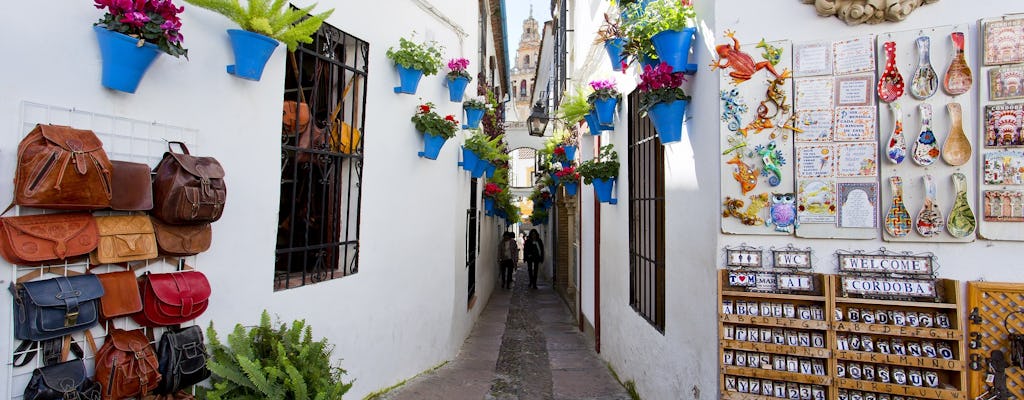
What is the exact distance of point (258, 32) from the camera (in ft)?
10.9

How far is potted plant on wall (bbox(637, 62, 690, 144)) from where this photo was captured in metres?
3.99

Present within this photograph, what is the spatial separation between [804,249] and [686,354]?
1.29 m

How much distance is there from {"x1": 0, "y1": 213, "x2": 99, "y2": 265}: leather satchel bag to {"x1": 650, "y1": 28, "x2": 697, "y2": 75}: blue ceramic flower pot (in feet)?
12.6

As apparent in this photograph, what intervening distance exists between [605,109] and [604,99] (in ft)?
0.47

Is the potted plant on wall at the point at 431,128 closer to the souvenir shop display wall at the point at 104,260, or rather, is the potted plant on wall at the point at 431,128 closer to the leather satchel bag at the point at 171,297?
the souvenir shop display wall at the point at 104,260

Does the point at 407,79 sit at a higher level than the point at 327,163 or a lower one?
higher

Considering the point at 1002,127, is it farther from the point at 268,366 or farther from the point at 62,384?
the point at 62,384

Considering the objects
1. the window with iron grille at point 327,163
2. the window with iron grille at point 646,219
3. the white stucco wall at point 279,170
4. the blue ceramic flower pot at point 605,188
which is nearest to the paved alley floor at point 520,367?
the white stucco wall at point 279,170

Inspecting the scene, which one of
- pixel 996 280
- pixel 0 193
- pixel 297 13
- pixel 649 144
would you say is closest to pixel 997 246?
pixel 996 280

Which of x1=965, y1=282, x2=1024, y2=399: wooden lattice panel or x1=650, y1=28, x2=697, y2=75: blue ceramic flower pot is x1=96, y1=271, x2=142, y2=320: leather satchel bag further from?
x1=965, y1=282, x2=1024, y2=399: wooden lattice panel

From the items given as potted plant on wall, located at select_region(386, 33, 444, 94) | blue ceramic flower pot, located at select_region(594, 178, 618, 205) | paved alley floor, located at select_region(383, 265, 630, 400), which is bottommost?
paved alley floor, located at select_region(383, 265, 630, 400)

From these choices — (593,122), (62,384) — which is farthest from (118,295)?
(593,122)

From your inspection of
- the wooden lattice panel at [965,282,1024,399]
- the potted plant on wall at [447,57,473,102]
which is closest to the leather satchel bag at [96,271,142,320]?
the potted plant on wall at [447,57,473,102]

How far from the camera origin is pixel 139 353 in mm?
2730
